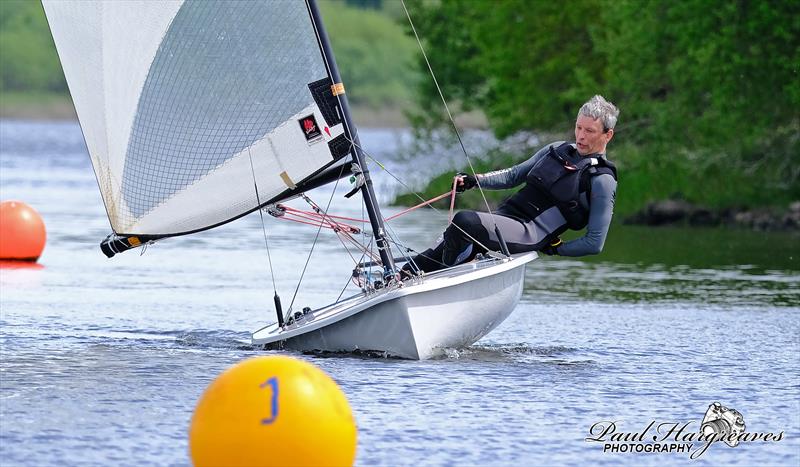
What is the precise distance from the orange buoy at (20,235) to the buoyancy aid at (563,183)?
447 inches

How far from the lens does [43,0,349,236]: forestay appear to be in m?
13.8

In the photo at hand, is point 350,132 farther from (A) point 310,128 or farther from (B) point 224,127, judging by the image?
(B) point 224,127

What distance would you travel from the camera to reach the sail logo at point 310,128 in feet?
45.3

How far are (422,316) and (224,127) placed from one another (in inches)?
108

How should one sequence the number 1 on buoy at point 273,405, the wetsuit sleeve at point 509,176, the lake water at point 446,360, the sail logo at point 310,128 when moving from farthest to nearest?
the sail logo at point 310,128, the wetsuit sleeve at point 509,176, the lake water at point 446,360, the number 1 on buoy at point 273,405

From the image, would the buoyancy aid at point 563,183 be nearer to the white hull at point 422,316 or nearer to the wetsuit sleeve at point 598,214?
the wetsuit sleeve at point 598,214

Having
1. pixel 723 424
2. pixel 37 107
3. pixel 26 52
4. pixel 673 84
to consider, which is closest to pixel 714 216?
pixel 673 84

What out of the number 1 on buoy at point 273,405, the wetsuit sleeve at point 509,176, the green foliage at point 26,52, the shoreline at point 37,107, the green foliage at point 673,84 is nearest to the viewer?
the number 1 on buoy at point 273,405

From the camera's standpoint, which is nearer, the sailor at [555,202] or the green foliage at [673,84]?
the sailor at [555,202]

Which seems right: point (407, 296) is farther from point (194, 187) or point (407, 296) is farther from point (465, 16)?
point (465, 16)

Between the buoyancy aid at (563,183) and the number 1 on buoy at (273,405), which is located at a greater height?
the buoyancy aid at (563,183)

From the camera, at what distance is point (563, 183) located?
13.2 metres

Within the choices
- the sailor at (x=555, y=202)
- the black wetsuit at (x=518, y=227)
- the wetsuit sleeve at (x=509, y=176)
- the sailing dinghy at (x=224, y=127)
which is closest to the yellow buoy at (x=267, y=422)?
the sailing dinghy at (x=224, y=127)

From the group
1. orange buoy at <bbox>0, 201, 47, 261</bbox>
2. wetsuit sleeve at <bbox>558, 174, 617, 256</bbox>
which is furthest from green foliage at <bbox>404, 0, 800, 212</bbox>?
wetsuit sleeve at <bbox>558, 174, 617, 256</bbox>
